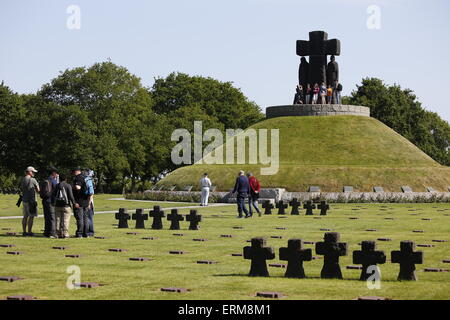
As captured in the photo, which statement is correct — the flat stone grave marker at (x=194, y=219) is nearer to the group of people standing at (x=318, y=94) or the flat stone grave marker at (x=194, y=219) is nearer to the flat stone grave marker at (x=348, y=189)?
the flat stone grave marker at (x=348, y=189)

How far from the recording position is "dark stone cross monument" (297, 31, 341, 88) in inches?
3132

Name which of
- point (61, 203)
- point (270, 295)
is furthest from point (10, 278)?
point (61, 203)

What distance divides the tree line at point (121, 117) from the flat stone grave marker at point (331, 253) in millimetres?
74616

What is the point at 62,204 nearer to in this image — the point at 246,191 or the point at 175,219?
the point at 175,219

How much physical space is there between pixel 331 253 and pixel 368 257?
766mm

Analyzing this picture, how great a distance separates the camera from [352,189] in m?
60.9

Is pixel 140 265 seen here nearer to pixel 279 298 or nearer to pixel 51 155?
pixel 279 298

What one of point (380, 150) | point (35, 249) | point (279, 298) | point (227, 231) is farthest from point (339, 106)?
point (279, 298)

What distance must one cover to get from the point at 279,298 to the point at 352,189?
49.0 meters

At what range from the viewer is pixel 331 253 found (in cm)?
1560

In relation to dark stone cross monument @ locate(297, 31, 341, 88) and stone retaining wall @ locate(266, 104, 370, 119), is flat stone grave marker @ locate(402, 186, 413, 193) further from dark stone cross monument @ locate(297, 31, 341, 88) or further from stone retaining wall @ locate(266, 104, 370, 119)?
dark stone cross monument @ locate(297, 31, 341, 88)

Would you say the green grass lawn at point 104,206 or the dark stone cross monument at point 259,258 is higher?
the green grass lawn at point 104,206

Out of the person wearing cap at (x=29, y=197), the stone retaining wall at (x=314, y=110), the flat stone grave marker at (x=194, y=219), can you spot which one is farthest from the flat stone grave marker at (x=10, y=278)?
the stone retaining wall at (x=314, y=110)

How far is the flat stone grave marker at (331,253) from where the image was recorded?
609 inches
